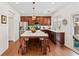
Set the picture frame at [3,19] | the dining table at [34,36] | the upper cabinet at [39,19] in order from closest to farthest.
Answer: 1. the upper cabinet at [39,19]
2. the picture frame at [3,19]
3. the dining table at [34,36]

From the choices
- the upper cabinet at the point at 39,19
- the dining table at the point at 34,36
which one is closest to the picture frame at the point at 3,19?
the upper cabinet at the point at 39,19

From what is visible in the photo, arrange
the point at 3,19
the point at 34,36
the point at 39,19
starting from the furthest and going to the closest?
the point at 34,36 → the point at 3,19 → the point at 39,19

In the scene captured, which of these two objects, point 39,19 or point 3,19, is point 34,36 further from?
point 3,19

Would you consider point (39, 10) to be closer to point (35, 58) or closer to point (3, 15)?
point (3, 15)

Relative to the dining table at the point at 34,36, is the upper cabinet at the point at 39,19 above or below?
above

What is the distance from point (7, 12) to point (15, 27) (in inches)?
38.2

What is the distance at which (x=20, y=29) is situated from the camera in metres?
3.89

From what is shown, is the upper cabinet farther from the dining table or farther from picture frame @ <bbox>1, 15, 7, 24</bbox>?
the dining table

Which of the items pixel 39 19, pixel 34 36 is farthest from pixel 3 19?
pixel 34 36

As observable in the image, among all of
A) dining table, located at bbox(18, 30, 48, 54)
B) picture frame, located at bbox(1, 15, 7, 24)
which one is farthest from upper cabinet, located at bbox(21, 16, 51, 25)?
dining table, located at bbox(18, 30, 48, 54)

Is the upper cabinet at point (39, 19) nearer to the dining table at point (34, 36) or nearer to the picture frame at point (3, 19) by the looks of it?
the picture frame at point (3, 19)

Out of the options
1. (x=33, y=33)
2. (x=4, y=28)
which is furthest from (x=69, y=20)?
(x=4, y=28)

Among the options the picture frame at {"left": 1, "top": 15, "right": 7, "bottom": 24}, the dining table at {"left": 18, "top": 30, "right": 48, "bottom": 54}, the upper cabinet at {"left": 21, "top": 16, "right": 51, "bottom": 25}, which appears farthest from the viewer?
the dining table at {"left": 18, "top": 30, "right": 48, "bottom": 54}

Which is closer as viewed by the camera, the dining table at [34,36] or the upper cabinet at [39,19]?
the upper cabinet at [39,19]
